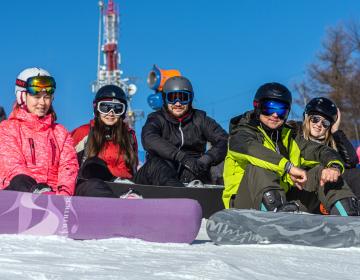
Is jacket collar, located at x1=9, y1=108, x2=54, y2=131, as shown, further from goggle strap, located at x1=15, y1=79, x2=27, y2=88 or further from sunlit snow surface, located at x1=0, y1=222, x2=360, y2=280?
sunlit snow surface, located at x1=0, y1=222, x2=360, y2=280

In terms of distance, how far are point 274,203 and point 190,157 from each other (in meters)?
2.05

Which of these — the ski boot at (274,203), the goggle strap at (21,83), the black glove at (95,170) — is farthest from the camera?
the black glove at (95,170)

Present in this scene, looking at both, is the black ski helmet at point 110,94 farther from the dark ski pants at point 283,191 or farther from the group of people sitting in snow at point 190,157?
the dark ski pants at point 283,191

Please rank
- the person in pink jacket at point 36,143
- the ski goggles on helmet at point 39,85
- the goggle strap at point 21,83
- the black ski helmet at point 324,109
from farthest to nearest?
1. the black ski helmet at point 324,109
2. the goggle strap at point 21,83
3. the ski goggles on helmet at point 39,85
4. the person in pink jacket at point 36,143

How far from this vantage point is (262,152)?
420cm

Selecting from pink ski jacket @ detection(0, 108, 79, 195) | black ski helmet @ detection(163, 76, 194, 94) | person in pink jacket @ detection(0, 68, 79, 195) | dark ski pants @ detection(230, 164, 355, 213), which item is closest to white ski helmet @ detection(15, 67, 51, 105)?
person in pink jacket @ detection(0, 68, 79, 195)

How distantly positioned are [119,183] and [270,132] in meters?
1.47

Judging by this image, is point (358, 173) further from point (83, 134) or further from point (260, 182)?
→ point (83, 134)

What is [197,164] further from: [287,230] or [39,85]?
[287,230]

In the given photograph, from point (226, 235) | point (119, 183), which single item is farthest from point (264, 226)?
point (119, 183)

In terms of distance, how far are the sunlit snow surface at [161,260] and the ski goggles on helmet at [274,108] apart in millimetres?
1190

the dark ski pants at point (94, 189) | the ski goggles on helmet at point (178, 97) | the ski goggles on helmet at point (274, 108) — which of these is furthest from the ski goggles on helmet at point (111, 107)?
the ski goggles on helmet at point (274, 108)

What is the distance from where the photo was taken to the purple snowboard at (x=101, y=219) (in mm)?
3645

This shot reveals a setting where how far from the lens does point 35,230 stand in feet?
12.0
